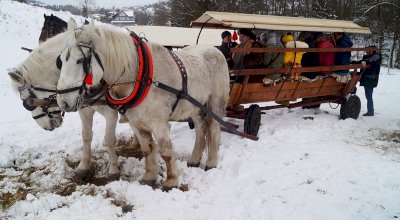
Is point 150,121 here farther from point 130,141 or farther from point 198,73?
point 130,141

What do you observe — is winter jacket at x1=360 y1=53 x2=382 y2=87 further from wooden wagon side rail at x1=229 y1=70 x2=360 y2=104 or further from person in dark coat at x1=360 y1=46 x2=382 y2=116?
wooden wagon side rail at x1=229 y1=70 x2=360 y2=104

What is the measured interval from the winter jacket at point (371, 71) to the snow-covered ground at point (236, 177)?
1500mm

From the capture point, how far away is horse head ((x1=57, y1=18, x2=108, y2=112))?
301cm

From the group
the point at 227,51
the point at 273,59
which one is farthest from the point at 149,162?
the point at 227,51

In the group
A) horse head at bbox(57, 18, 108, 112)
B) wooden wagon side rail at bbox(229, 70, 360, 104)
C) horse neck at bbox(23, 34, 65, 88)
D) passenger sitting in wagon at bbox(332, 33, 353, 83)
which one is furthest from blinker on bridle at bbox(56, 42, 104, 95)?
passenger sitting in wagon at bbox(332, 33, 353, 83)

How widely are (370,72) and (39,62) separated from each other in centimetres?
743

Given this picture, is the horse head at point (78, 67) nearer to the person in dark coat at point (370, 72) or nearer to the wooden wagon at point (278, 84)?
the wooden wagon at point (278, 84)

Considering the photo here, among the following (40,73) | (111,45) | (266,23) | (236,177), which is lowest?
(236,177)

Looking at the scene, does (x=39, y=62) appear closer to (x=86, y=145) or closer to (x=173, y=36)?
(x=86, y=145)

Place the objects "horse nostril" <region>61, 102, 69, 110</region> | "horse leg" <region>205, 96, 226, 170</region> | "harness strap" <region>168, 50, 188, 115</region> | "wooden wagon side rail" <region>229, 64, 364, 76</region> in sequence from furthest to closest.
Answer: "wooden wagon side rail" <region>229, 64, 364, 76</region>
"horse leg" <region>205, 96, 226, 170</region>
"harness strap" <region>168, 50, 188, 115</region>
"horse nostril" <region>61, 102, 69, 110</region>

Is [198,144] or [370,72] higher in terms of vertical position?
[370,72]

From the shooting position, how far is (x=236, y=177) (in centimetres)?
434

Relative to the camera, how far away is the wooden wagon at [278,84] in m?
5.34

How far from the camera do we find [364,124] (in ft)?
22.7
